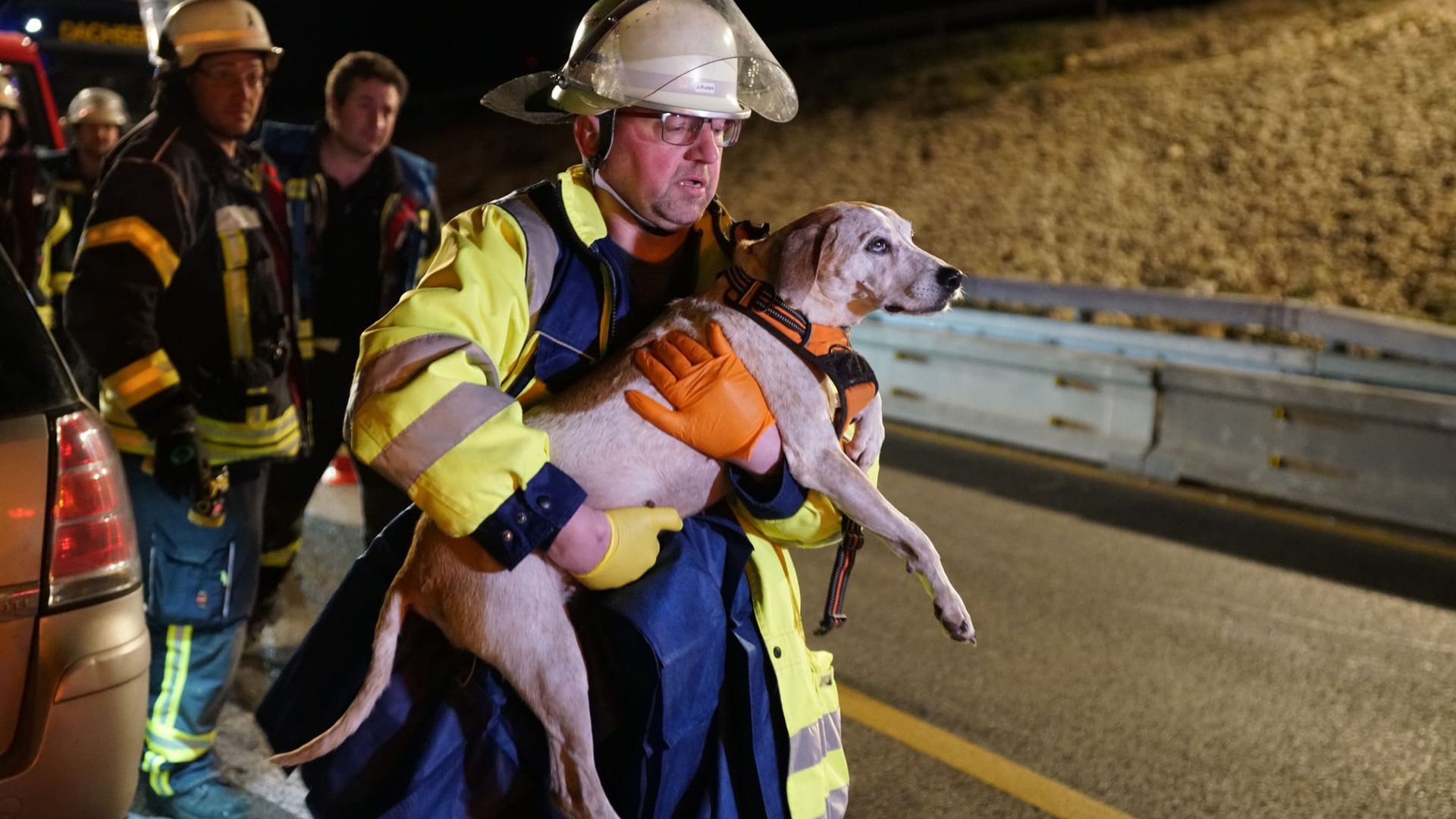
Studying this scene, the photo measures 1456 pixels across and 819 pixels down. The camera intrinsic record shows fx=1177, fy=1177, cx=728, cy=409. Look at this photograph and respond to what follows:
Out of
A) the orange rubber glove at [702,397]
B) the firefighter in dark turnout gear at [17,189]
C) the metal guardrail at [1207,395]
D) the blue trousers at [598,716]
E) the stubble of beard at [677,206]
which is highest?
the stubble of beard at [677,206]

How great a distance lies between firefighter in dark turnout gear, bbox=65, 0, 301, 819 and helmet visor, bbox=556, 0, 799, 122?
1715mm

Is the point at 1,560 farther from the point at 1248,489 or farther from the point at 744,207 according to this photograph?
the point at 744,207

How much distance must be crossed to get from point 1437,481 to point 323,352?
5553 mm

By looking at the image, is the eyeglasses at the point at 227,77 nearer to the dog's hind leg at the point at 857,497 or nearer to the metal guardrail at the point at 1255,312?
the dog's hind leg at the point at 857,497

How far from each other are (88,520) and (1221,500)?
6.04 meters

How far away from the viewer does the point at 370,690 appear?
1.91 m

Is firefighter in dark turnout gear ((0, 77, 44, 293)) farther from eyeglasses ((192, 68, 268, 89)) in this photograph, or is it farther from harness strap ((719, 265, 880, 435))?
harness strap ((719, 265, 880, 435))

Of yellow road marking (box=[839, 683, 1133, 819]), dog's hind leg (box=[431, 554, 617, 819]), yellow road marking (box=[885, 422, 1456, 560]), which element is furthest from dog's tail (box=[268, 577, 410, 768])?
yellow road marking (box=[885, 422, 1456, 560])

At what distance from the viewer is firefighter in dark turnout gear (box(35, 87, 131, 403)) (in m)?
5.45

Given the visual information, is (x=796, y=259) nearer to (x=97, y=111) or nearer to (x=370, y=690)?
(x=370, y=690)

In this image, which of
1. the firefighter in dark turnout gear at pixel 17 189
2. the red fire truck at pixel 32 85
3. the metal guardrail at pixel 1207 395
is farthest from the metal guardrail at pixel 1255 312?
the red fire truck at pixel 32 85

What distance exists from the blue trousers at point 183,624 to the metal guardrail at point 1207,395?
497 centimetres

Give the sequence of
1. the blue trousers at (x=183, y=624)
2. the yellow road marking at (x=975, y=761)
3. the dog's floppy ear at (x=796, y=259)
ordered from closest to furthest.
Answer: the dog's floppy ear at (x=796, y=259) → the blue trousers at (x=183, y=624) → the yellow road marking at (x=975, y=761)

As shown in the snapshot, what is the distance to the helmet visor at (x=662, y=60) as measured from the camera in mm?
2041
